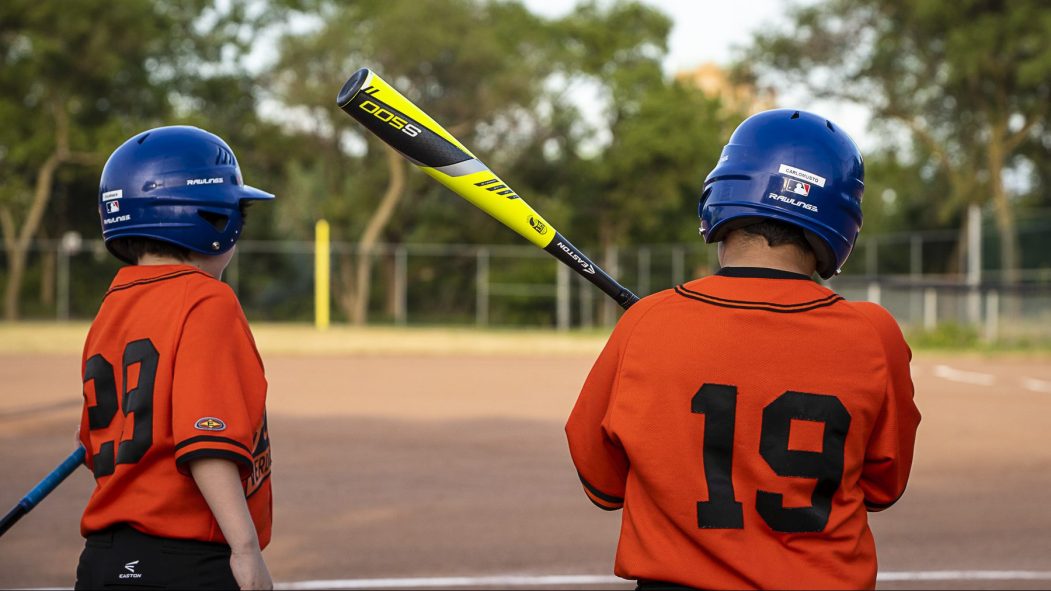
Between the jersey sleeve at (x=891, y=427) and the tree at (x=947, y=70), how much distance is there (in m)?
31.6

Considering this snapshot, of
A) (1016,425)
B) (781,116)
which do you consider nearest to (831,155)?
(781,116)

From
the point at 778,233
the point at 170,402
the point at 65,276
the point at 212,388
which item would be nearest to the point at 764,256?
the point at 778,233

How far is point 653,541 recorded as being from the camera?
6.76ft

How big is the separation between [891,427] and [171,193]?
1811mm

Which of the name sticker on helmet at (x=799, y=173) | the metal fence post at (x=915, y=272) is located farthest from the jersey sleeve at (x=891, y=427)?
the metal fence post at (x=915, y=272)

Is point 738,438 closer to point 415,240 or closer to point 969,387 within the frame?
point 969,387

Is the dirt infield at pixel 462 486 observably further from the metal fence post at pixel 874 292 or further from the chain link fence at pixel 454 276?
the chain link fence at pixel 454 276

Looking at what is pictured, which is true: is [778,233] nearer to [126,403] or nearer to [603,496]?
[603,496]

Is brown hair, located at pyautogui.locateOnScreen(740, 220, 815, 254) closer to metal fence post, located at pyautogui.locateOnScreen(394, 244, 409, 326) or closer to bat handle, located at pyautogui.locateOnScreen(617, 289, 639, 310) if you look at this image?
bat handle, located at pyautogui.locateOnScreen(617, 289, 639, 310)

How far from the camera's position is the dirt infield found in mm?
5992

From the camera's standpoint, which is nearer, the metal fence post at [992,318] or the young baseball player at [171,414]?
the young baseball player at [171,414]

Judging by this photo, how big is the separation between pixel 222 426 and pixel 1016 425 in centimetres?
1150

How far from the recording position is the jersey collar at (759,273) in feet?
6.89

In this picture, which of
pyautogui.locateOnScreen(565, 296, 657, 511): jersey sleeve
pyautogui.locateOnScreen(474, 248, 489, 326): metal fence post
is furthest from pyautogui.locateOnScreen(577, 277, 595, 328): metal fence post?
pyautogui.locateOnScreen(565, 296, 657, 511): jersey sleeve
